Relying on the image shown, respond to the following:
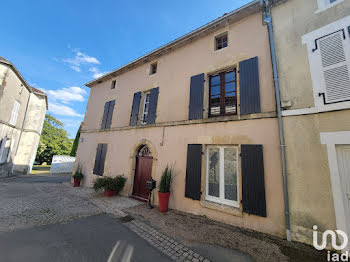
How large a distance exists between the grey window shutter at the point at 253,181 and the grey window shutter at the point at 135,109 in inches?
204

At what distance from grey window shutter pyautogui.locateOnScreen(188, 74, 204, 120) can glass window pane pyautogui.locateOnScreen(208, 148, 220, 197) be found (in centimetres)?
139

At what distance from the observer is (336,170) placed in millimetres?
3002

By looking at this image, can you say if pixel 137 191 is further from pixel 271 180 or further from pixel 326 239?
pixel 326 239

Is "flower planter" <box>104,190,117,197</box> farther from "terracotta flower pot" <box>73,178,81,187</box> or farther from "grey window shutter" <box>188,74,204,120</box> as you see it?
"grey window shutter" <box>188,74,204,120</box>

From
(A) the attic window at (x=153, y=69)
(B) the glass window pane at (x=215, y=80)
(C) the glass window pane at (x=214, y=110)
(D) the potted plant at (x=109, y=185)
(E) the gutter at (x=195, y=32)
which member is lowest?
(D) the potted plant at (x=109, y=185)

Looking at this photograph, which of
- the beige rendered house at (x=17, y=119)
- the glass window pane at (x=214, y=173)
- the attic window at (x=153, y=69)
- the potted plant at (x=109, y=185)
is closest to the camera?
the glass window pane at (x=214, y=173)

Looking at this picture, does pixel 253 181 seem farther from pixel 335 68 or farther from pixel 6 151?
pixel 6 151

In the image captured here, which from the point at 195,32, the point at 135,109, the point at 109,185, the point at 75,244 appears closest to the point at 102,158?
the point at 109,185

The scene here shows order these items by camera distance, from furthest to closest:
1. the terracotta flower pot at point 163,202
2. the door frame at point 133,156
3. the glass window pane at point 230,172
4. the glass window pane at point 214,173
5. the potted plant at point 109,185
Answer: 1. the potted plant at point 109,185
2. the door frame at point 133,156
3. the terracotta flower pot at point 163,202
4. the glass window pane at point 214,173
5. the glass window pane at point 230,172

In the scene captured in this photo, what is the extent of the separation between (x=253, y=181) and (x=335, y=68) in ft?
10.8

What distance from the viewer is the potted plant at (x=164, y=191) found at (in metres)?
4.89

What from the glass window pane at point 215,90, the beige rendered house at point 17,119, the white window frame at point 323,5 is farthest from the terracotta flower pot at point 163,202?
the beige rendered house at point 17,119

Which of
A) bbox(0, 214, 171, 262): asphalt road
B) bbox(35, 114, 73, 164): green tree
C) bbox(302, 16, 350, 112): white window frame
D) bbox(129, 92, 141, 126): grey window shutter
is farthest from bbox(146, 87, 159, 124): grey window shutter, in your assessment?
bbox(35, 114, 73, 164): green tree

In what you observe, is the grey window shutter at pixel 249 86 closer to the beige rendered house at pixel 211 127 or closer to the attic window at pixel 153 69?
the beige rendered house at pixel 211 127
